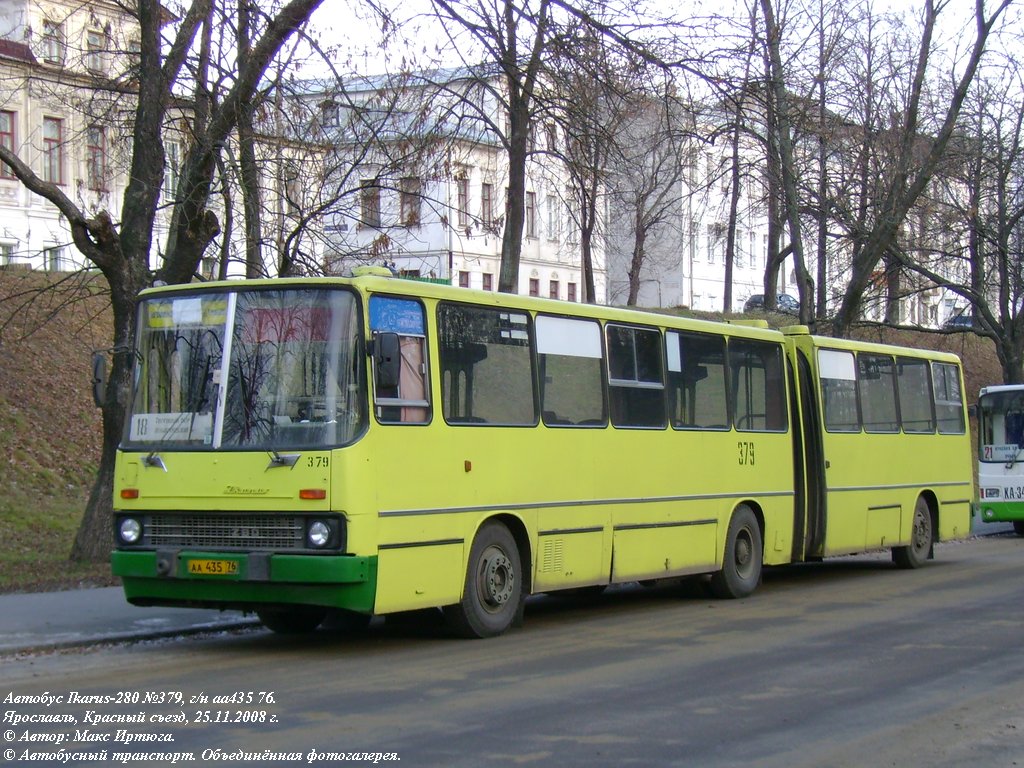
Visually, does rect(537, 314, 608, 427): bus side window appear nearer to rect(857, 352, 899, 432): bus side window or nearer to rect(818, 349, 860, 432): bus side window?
rect(818, 349, 860, 432): bus side window

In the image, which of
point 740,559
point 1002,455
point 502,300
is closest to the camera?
point 502,300

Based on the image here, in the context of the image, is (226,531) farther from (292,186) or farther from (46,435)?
(46,435)

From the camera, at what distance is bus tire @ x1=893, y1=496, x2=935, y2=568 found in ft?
65.3

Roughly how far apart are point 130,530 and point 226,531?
0.97 meters

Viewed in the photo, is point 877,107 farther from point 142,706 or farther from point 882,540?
point 142,706

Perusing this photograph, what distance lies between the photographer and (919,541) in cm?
2012

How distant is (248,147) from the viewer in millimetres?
17609

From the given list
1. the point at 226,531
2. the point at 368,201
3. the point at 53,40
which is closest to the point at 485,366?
the point at 226,531

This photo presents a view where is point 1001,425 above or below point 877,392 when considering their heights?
below

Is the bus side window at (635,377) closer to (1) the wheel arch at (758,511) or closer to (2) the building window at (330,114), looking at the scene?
(1) the wheel arch at (758,511)

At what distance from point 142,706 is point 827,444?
11100 millimetres

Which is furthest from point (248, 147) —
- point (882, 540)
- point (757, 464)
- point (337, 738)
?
point (337, 738)

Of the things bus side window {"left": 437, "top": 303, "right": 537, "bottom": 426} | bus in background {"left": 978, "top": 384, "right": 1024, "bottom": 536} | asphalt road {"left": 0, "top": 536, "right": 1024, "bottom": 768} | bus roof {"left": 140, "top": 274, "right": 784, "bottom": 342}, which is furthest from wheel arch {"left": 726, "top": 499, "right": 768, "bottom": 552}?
bus in background {"left": 978, "top": 384, "right": 1024, "bottom": 536}

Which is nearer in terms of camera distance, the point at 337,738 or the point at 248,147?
the point at 337,738
